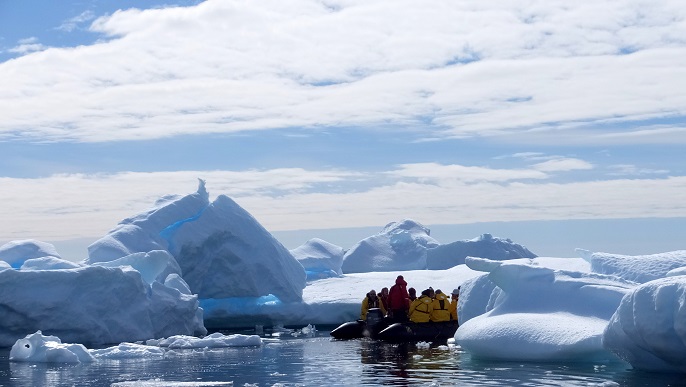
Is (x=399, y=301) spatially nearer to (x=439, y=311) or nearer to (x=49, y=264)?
(x=439, y=311)

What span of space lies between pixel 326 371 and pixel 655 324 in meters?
4.68

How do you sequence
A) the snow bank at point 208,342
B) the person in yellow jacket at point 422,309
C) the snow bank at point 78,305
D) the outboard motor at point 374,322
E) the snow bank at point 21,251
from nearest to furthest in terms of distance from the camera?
the snow bank at point 208,342, the person in yellow jacket at point 422,309, the snow bank at point 78,305, the outboard motor at point 374,322, the snow bank at point 21,251

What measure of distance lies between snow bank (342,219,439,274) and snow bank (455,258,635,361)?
25120 millimetres

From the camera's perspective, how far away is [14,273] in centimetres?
1867

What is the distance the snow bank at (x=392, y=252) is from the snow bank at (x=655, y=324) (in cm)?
2816

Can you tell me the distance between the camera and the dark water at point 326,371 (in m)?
10.8

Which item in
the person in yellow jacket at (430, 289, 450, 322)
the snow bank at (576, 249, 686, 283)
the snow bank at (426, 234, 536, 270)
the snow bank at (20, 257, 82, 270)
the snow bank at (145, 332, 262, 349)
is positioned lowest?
the snow bank at (145, 332, 262, 349)

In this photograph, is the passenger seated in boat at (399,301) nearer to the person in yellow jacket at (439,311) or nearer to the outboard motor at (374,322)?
the outboard motor at (374,322)

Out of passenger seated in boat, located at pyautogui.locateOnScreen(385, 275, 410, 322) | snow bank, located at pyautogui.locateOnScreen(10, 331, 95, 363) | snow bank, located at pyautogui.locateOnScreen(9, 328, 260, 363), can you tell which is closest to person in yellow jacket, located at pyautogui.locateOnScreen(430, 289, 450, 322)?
passenger seated in boat, located at pyautogui.locateOnScreen(385, 275, 410, 322)

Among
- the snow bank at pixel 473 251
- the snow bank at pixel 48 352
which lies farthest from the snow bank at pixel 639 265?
the snow bank at pixel 473 251

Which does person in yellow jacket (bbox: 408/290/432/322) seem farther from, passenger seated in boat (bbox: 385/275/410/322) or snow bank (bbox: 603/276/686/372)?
snow bank (bbox: 603/276/686/372)

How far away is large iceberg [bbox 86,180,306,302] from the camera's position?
83.1ft

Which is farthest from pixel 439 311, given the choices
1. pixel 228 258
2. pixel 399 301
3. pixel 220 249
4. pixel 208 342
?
pixel 220 249

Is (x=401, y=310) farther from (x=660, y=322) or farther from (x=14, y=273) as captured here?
(x=660, y=322)
